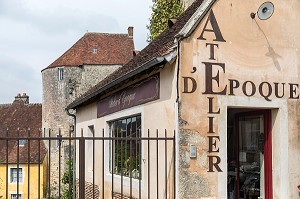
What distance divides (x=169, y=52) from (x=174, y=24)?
163 inches

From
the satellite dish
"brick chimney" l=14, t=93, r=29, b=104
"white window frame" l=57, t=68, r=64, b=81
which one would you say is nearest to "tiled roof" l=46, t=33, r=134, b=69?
"white window frame" l=57, t=68, r=64, b=81

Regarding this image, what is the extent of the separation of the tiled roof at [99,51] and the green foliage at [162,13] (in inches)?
553

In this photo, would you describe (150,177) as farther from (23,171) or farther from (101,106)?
(23,171)

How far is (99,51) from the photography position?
38156 mm

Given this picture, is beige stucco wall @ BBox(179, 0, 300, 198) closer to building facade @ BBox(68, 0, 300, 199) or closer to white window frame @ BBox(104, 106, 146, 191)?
building facade @ BBox(68, 0, 300, 199)

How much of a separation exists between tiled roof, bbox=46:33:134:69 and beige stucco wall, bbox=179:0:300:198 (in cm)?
2992

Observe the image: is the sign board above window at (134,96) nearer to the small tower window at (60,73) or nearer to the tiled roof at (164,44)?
the tiled roof at (164,44)

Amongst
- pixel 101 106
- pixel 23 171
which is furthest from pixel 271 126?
pixel 23 171

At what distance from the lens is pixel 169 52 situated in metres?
7.12

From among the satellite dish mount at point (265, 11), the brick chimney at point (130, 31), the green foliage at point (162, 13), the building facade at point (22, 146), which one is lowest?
the building facade at point (22, 146)

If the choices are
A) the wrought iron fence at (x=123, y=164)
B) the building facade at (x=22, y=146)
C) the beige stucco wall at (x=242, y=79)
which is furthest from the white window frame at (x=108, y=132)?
the building facade at (x=22, y=146)

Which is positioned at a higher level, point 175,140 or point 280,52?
point 280,52

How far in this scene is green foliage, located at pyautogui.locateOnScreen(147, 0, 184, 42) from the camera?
2303cm

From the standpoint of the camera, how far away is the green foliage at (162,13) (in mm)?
23031
